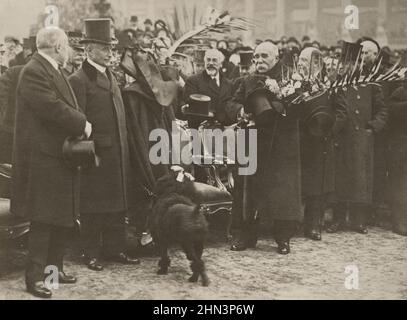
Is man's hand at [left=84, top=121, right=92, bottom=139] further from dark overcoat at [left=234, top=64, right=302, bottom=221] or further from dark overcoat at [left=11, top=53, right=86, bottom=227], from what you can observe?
dark overcoat at [left=234, top=64, right=302, bottom=221]

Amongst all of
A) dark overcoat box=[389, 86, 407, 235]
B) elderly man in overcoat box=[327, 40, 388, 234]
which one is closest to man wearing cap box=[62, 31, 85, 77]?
elderly man in overcoat box=[327, 40, 388, 234]

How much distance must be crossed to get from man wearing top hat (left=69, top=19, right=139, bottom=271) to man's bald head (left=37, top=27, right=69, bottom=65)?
23.5 inches

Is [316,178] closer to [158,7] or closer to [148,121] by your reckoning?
[148,121]

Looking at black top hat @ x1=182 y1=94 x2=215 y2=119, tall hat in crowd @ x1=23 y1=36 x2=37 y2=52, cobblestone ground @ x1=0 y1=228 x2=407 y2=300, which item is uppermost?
tall hat in crowd @ x1=23 y1=36 x2=37 y2=52

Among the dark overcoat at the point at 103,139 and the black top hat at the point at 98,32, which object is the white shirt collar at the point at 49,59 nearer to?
the dark overcoat at the point at 103,139

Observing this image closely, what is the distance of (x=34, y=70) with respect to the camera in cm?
437

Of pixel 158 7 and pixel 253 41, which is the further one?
pixel 253 41

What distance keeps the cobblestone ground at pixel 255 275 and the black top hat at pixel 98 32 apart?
1975 millimetres

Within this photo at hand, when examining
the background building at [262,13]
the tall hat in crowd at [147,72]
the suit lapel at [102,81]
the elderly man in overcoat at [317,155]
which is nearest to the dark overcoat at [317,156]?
the elderly man in overcoat at [317,155]

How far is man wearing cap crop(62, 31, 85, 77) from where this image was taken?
602 cm

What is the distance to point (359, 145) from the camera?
6.58 meters

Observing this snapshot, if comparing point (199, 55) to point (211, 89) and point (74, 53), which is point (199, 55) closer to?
point (211, 89)

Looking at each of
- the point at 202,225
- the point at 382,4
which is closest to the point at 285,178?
the point at 202,225
